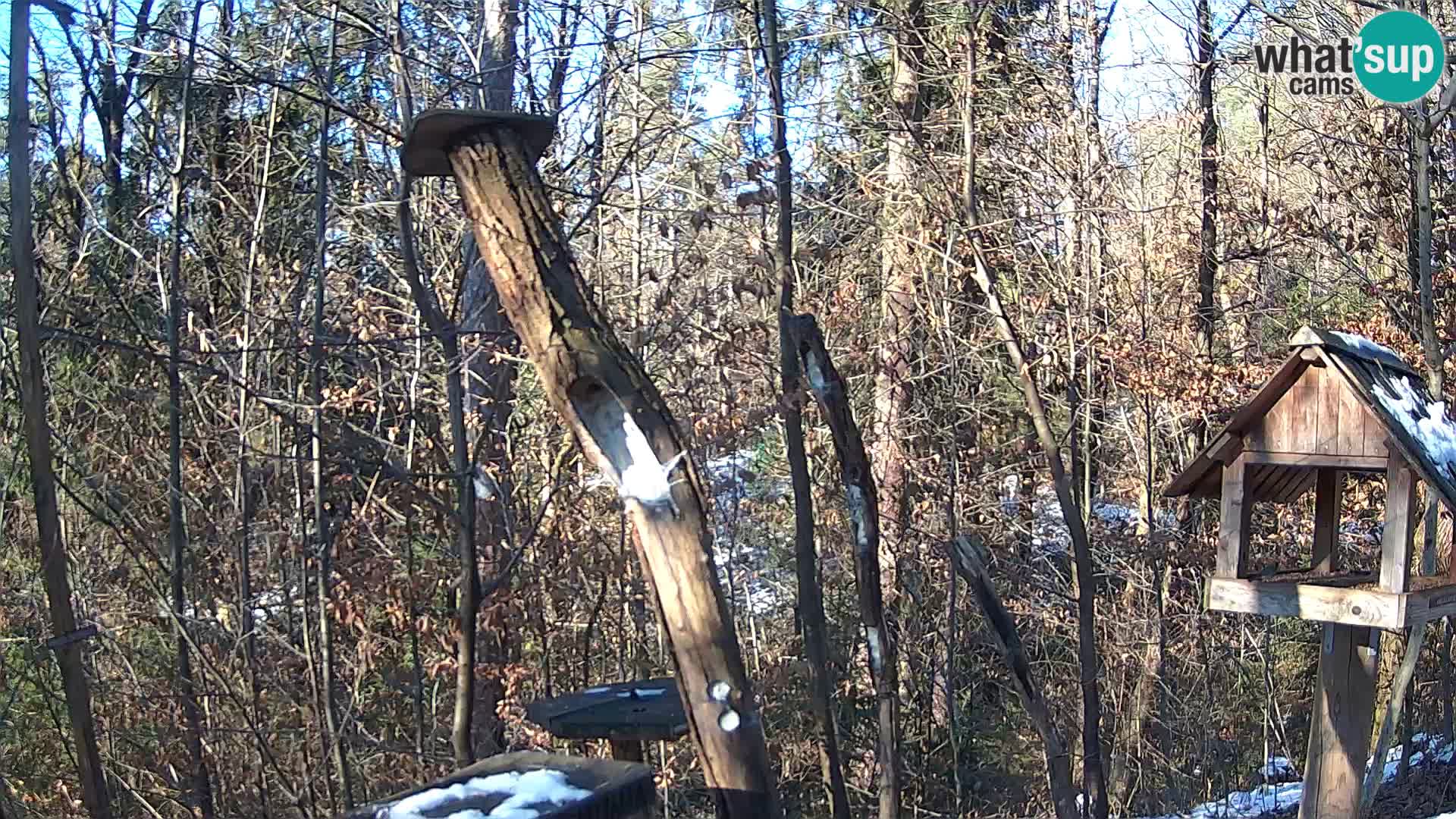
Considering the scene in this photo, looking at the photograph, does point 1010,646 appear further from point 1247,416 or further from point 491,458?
point 491,458

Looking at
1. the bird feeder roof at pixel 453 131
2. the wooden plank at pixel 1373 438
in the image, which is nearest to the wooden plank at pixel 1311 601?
the wooden plank at pixel 1373 438

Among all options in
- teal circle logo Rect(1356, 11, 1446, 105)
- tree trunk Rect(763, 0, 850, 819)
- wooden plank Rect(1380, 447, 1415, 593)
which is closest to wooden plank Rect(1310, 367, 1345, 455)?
wooden plank Rect(1380, 447, 1415, 593)

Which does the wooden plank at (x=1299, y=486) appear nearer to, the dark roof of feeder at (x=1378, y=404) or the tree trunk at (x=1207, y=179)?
the dark roof of feeder at (x=1378, y=404)

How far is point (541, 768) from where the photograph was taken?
2.82 m

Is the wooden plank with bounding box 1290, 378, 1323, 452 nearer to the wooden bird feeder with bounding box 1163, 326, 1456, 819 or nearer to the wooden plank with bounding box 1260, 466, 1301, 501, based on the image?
the wooden bird feeder with bounding box 1163, 326, 1456, 819

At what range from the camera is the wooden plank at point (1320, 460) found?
386 centimetres

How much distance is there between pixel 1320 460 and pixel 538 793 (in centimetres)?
277

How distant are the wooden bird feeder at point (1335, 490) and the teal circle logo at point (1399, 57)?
408 cm

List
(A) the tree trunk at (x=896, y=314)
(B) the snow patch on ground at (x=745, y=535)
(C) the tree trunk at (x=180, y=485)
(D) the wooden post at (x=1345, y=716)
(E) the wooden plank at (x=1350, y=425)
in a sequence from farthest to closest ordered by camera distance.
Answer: (B) the snow patch on ground at (x=745, y=535)
(A) the tree trunk at (x=896, y=314)
(C) the tree trunk at (x=180, y=485)
(D) the wooden post at (x=1345, y=716)
(E) the wooden plank at (x=1350, y=425)

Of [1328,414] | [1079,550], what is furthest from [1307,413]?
[1079,550]

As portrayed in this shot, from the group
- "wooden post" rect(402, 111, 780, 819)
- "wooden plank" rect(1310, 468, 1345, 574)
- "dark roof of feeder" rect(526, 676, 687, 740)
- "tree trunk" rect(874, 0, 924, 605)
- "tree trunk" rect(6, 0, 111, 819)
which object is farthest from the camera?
"tree trunk" rect(874, 0, 924, 605)

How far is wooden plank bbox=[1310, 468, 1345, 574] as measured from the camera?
446 cm

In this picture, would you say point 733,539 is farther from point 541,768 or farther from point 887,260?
point 541,768

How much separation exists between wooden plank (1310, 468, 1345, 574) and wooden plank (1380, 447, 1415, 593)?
59 cm
